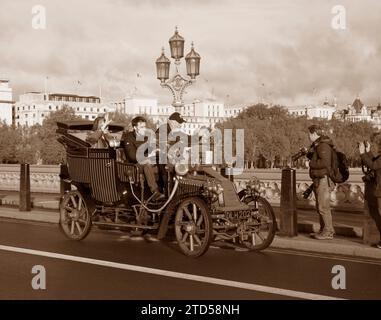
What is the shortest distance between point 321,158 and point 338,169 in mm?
351

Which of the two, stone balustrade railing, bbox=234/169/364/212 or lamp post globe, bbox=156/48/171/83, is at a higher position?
lamp post globe, bbox=156/48/171/83

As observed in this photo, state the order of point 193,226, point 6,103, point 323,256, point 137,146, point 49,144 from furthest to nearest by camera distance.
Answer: point 6,103, point 49,144, point 137,146, point 323,256, point 193,226

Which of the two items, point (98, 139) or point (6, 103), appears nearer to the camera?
point (98, 139)

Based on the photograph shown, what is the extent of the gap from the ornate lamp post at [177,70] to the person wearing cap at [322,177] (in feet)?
46.0

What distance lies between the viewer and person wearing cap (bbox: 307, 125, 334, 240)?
1057 cm

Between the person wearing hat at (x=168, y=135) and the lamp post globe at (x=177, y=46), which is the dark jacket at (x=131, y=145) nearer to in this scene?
the person wearing hat at (x=168, y=135)

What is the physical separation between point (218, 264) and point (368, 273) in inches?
75.6

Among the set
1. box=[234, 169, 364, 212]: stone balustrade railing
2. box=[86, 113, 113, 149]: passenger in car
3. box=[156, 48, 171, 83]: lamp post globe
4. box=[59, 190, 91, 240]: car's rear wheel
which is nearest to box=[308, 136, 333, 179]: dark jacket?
box=[86, 113, 113, 149]: passenger in car

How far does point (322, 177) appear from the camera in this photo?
10719mm

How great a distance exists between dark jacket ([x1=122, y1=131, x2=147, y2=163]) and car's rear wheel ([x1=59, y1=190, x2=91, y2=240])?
1.30 metres

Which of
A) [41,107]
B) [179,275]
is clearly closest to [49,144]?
[179,275]

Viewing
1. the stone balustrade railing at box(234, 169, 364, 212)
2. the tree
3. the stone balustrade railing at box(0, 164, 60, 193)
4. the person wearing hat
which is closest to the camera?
the person wearing hat

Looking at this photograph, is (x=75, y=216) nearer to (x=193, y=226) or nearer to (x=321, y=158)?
(x=193, y=226)

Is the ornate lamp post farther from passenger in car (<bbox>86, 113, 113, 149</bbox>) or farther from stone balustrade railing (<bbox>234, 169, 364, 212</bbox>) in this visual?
passenger in car (<bbox>86, 113, 113, 149</bbox>)
